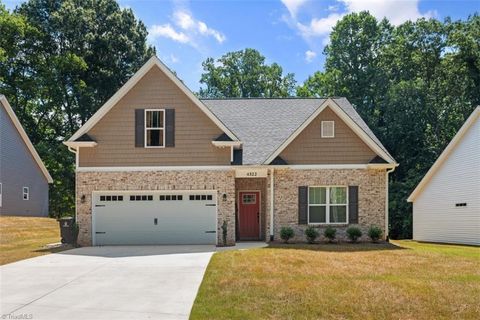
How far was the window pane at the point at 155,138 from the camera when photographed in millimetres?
19797

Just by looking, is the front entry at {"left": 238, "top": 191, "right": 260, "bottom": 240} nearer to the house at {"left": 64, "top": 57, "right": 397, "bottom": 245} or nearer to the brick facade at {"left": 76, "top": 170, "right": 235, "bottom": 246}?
the house at {"left": 64, "top": 57, "right": 397, "bottom": 245}

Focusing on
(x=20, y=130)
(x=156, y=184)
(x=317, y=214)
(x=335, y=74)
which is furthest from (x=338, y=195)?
(x=335, y=74)

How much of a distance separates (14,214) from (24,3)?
1945cm

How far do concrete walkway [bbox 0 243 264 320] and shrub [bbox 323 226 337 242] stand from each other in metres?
5.50

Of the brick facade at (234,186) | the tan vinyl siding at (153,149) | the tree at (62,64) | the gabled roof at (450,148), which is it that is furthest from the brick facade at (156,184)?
the tree at (62,64)

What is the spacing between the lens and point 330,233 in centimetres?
1927

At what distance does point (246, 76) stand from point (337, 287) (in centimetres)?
4147

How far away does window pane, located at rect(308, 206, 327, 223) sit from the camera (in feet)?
65.4

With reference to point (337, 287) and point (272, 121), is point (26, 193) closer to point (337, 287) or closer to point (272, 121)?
point (272, 121)

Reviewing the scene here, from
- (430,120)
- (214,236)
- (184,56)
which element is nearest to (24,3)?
(184,56)

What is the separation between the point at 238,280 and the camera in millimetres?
10625

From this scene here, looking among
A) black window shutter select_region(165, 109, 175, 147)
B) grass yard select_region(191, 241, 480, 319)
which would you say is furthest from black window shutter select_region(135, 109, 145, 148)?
grass yard select_region(191, 241, 480, 319)

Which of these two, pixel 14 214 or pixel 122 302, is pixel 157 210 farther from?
pixel 14 214

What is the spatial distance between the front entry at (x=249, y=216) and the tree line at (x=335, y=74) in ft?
53.9
